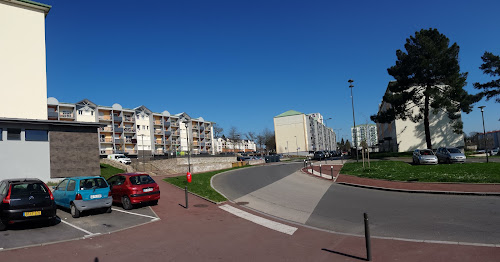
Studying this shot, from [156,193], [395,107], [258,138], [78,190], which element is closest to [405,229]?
[156,193]

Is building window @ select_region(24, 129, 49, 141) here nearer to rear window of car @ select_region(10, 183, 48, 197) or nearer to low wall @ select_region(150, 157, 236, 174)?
rear window of car @ select_region(10, 183, 48, 197)

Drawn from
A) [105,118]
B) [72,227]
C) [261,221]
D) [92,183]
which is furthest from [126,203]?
[105,118]

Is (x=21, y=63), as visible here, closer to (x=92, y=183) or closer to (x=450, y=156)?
(x=92, y=183)

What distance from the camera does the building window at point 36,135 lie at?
19922 mm

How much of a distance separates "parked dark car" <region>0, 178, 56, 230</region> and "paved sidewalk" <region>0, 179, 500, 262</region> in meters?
1.89

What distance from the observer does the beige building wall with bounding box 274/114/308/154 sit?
384 ft

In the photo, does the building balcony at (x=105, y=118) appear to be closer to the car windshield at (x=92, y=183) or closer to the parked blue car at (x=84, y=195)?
the parked blue car at (x=84, y=195)

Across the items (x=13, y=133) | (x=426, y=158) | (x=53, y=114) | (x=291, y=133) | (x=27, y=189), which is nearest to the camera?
(x=27, y=189)

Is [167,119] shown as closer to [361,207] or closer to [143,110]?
[143,110]

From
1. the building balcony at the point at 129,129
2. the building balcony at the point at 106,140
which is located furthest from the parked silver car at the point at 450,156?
the building balcony at the point at 106,140

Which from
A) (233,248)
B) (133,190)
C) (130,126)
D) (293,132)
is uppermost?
(130,126)

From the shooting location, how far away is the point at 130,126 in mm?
73875

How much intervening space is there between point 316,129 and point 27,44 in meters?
118

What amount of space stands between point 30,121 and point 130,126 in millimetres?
56097
